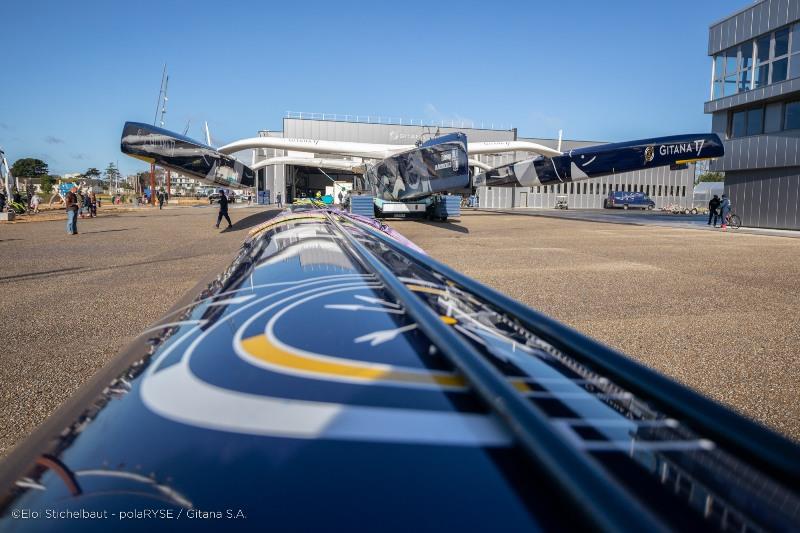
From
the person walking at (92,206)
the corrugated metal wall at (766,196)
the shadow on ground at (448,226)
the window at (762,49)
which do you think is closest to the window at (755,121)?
the corrugated metal wall at (766,196)

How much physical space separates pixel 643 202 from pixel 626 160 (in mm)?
36879

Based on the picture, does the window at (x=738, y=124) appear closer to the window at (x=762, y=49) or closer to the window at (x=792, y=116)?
the window at (x=792, y=116)

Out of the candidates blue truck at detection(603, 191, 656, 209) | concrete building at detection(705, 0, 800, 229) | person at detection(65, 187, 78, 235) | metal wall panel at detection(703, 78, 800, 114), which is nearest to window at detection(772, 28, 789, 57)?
concrete building at detection(705, 0, 800, 229)

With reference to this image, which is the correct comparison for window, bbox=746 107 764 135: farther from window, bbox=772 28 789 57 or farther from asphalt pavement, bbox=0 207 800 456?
asphalt pavement, bbox=0 207 800 456

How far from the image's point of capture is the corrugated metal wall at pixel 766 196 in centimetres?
1828

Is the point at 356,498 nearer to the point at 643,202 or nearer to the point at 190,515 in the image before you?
the point at 190,515

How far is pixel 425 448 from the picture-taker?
75cm

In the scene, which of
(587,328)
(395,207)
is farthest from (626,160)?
(587,328)

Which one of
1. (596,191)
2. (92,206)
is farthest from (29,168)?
(596,191)

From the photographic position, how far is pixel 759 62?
1947 centimetres

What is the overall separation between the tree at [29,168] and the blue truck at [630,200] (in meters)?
112

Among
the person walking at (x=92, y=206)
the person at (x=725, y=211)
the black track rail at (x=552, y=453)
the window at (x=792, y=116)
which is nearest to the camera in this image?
the black track rail at (x=552, y=453)

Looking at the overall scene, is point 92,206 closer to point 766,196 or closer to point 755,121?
point 755,121

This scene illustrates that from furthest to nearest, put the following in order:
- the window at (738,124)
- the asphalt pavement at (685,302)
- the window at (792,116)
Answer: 1. the window at (738,124)
2. the window at (792,116)
3. the asphalt pavement at (685,302)
